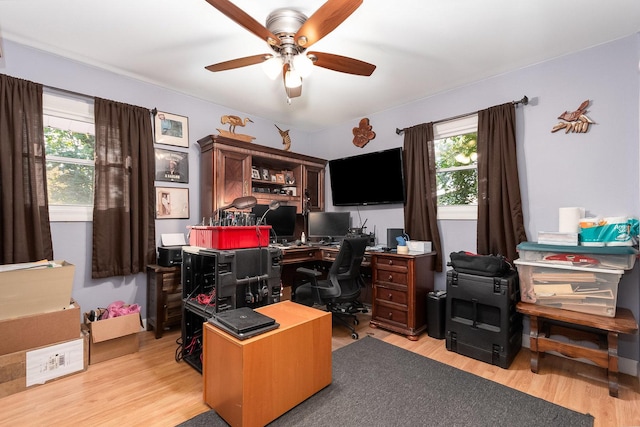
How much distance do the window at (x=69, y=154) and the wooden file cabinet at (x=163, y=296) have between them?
2.78 ft

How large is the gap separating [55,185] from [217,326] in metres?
2.24

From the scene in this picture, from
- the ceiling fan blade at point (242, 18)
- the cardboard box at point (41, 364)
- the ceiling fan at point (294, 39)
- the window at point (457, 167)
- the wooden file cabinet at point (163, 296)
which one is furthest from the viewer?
the window at point (457, 167)

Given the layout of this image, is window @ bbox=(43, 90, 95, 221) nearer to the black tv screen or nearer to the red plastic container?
the red plastic container

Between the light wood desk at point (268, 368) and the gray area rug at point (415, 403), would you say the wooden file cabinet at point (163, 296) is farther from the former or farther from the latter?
the gray area rug at point (415, 403)

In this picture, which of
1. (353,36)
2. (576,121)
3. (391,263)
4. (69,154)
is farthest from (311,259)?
(576,121)

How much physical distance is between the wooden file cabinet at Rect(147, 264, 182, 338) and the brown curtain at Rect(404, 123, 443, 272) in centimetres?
266

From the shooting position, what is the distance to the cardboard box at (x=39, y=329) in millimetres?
1994

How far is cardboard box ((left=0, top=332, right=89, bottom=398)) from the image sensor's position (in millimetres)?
1952

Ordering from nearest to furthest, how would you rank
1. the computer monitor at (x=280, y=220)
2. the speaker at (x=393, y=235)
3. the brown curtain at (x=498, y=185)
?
the brown curtain at (x=498, y=185)
the speaker at (x=393, y=235)
the computer monitor at (x=280, y=220)

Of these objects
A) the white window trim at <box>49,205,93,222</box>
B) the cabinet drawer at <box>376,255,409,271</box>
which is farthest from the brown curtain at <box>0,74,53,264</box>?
the cabinet drawer at <box>376,255,409,271</box>

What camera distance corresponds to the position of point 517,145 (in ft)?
9.16

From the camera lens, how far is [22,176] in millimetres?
2387

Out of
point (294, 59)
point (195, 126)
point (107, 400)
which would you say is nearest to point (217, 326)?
point (107, 400)

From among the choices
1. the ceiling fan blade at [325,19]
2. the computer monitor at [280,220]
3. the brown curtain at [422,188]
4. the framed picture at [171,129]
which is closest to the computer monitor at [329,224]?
the computer monitor at [280,220]
